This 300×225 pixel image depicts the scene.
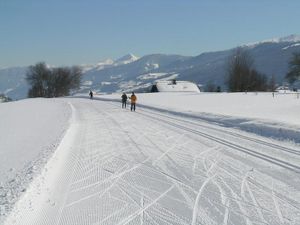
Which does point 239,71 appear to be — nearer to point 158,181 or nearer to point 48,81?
point 48,81

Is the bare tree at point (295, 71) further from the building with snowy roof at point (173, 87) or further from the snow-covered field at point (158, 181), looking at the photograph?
the snow-covered field at point (158, 181)

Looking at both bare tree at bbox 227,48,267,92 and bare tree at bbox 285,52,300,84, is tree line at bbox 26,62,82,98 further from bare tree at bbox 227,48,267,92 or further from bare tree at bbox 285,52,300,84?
bare tree at bbox 285,52,300,84

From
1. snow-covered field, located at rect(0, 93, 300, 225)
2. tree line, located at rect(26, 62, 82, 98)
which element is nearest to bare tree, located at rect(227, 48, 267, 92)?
tree line, located at rect(26, 62, 82, 98)

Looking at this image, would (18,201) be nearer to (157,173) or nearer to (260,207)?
(157,173)

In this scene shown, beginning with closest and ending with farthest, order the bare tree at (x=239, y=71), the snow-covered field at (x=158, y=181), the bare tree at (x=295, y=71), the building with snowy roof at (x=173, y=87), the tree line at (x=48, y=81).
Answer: the snow-covered field at (x=158, y=181)
the bare tree at (x=295, y=71)
the bare tree at (x=239, y=71)
the building with snowy roof at (x=173, y=87)
the tree line at (x=48, y=81)

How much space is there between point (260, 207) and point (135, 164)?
4057 millimetres

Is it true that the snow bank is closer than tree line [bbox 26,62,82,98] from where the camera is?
Yes

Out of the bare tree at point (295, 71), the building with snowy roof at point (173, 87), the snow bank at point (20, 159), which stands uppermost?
the bare tree at point (295, 71)

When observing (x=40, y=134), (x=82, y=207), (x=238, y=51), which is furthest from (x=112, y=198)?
(x=238, y=51)

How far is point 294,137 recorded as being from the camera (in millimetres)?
14977

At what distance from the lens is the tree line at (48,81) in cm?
10619

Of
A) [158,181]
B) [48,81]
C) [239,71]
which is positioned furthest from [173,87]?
[158,181]

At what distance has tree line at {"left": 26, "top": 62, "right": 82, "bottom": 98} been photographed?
4181 inches

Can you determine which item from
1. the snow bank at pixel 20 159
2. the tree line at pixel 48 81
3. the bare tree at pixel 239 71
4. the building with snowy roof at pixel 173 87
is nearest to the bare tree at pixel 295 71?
the bare tree at pixel 239 71
